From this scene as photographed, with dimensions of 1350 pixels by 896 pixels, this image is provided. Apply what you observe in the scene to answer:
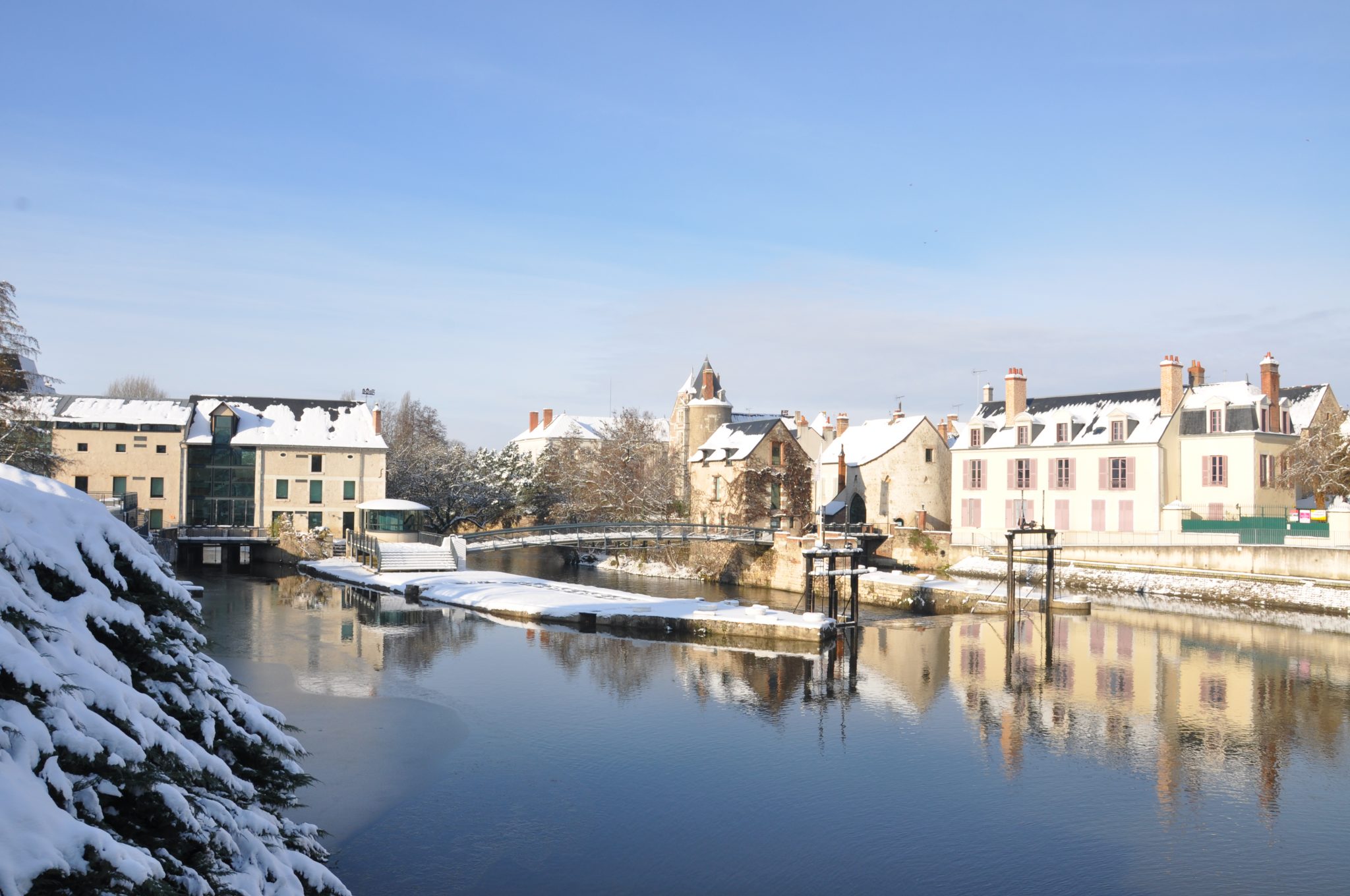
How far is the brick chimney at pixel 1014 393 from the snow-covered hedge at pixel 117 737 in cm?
4280

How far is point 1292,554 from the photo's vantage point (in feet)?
112

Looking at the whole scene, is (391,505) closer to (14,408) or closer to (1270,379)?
(14,408)

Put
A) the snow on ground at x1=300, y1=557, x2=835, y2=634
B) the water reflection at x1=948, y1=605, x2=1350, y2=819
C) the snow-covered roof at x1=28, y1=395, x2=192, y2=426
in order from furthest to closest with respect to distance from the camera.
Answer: the snow-covered roof at x1=28, y1=395, x2=192, y2=426 < the snow on ground at x1=300, y1=557, x2=835, y2=634 < the water reflection at x1=948, y1=605, x2=1350, y2=819

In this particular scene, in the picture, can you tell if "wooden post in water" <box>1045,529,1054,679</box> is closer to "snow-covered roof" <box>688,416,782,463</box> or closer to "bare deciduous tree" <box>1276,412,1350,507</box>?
"bare deciduous tree" <box>1276,412,1350,507</box>

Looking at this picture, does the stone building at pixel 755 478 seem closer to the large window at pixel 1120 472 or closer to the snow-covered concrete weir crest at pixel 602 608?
the large window at pixel 1120 472

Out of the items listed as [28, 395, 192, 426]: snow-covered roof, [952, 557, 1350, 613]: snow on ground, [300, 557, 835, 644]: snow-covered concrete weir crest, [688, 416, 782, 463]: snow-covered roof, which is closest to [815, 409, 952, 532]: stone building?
[688, 416, 782, 463]: snow-covered roof

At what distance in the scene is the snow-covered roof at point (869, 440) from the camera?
52.5 m

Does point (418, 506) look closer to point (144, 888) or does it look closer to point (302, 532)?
point (302, 532)

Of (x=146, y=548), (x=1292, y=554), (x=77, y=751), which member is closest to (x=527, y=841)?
(x=146, y=548)

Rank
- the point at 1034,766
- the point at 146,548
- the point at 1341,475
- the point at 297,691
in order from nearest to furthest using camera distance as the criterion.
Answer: the point at 146,548 → the point at 1034,766 → the point at 297,691 → the point at 1341,475

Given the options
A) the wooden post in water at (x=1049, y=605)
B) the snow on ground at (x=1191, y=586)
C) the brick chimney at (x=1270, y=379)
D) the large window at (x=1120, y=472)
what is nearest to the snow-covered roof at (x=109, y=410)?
the snow on ground at (x=1191, y=586)

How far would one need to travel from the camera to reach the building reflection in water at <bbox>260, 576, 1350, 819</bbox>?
17906 millimetres

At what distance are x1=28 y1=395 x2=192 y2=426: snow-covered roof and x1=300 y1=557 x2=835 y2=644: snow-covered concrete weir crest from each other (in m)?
15.5

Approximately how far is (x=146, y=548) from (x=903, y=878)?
354 inches
